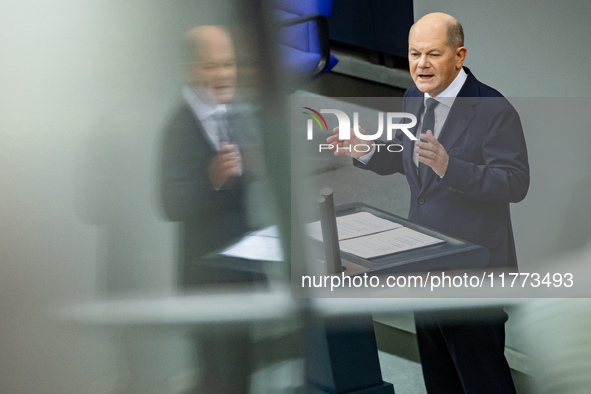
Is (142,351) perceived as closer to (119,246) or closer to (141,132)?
(119,246)

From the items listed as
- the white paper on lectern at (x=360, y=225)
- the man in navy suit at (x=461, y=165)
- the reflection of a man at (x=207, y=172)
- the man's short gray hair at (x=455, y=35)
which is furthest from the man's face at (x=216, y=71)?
the man's short gray hair at (x=455, y=35)

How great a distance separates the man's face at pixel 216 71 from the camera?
154 centimetres

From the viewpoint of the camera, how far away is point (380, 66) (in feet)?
4.98

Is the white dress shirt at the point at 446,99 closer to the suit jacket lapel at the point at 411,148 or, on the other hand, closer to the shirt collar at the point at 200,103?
the suit jacket lapel at the point at 411,148

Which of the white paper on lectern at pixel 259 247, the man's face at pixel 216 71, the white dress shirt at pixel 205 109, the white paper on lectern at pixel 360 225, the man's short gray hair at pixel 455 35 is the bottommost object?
the white paper on lectern at pixel 259 247

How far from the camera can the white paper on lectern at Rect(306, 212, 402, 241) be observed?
1510mm

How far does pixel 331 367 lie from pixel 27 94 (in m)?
0.99

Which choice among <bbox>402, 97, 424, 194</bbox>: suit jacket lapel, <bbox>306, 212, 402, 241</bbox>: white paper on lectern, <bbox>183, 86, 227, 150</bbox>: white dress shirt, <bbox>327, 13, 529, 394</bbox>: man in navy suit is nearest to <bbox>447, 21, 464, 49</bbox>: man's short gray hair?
<bbox>327, 13, 529, 394</bbox>: man in navy suit

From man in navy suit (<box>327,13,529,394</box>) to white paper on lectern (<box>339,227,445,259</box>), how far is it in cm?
4

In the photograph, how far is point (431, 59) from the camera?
150 centimetres

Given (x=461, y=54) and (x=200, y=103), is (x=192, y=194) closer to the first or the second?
(x=200, y=103)

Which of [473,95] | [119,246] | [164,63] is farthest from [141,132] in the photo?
[473,95]

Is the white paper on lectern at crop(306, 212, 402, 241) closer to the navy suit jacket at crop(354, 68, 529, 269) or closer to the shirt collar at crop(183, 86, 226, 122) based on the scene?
the navy suit jacket at crop(354, 68, 529, 269)

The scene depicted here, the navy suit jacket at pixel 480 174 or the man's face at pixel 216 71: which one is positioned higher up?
the man's face at pixel 216 71
